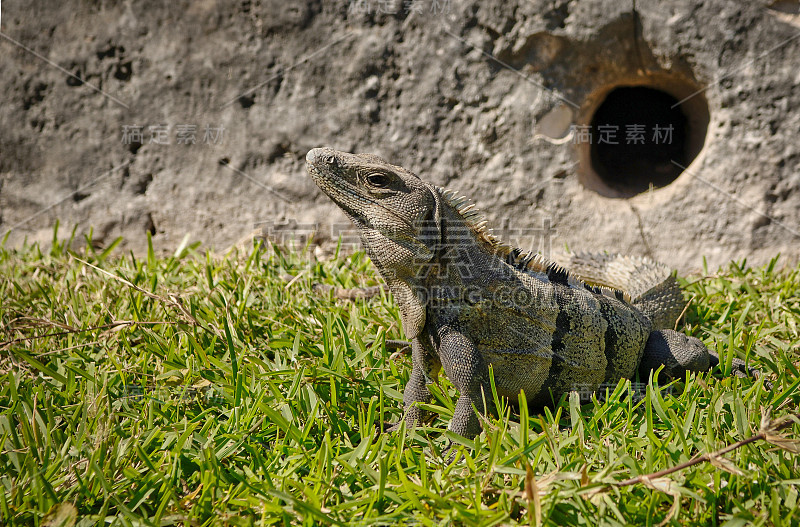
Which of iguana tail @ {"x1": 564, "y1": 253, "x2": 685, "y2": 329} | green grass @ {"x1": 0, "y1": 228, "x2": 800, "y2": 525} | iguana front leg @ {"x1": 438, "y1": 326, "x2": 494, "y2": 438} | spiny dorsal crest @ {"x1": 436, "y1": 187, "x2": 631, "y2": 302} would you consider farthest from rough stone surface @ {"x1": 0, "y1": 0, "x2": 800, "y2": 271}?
iguana front leg @ {"x1": 438, "y1": 326, "x2": 494, "y2": 438}

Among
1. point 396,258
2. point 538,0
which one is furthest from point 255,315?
point 538,0

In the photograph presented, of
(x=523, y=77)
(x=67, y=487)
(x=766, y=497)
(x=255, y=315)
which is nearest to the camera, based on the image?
(x=766, y=497)

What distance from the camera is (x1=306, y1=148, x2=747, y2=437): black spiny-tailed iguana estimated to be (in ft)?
7.93

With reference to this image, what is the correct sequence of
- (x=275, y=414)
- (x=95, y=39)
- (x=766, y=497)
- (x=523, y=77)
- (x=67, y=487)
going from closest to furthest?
(x=766, y=497), (x=67, y=487), (x=275, y=414), (x=523, y=77), (x=95, y=39)

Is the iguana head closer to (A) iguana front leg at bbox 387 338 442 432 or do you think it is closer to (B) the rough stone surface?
(A) iguana front leg at bbox 387 338 442 432

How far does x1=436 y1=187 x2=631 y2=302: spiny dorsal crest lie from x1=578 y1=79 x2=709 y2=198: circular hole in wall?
1.92 m

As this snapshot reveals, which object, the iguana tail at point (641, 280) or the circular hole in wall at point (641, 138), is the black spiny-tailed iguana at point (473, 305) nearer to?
the iguana tail at point (641, 280)

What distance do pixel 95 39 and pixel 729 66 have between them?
460 centimetres

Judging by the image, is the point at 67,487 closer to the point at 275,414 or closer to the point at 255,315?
the point at 275,414

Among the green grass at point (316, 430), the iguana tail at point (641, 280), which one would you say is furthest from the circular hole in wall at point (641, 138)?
the green grass at point (316, 430)

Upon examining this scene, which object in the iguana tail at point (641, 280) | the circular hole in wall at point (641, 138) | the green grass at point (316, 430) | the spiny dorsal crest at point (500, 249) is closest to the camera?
the green grass at point (316, 430)

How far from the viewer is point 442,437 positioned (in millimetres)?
2494

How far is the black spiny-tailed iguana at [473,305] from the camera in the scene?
7.93 ft

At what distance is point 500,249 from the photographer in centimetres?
265
